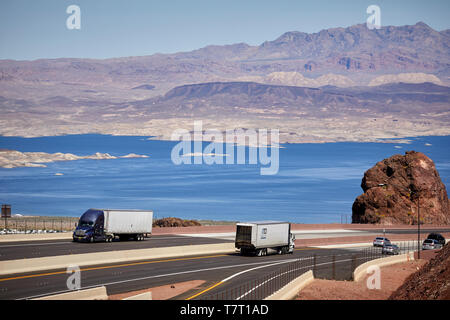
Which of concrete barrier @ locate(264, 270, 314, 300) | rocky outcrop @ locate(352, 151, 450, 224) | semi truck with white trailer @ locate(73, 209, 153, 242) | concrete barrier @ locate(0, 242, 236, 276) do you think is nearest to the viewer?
concrete barrier @ locate(264, 270, 314, 300)

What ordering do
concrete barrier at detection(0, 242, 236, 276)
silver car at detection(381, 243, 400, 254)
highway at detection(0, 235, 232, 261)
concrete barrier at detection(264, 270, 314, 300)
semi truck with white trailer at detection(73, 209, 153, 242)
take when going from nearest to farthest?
concrete barrier at detection(264, 270, 314, 300) → concrete barrier at detection(0, 242, 236, 276) → highway at detection(0, 235, 232, 261) → semi truck with white trailer at detection(73, 209, 153, 242) → silver car at detection(381, 243, 400, 254)

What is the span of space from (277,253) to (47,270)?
71.4 feet

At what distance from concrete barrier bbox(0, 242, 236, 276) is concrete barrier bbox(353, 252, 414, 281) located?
1231 cm

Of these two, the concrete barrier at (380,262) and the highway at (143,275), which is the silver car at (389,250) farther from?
the highway at (143,275)

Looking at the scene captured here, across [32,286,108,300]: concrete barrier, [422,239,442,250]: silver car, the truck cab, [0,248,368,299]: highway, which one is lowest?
[422,239,442,250]: silver car

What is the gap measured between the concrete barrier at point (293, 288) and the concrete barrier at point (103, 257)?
13.8m

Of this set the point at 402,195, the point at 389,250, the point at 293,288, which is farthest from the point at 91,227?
the point at 402,195

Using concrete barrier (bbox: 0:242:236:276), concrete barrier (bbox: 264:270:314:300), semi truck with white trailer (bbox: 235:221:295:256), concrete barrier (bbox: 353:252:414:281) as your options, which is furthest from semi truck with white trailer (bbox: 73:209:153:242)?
concrete barrier (bbox: 264:270:314:300)

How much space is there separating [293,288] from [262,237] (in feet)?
52.8

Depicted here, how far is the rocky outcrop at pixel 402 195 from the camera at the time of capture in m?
92.4

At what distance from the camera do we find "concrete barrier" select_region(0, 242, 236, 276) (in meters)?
39.4

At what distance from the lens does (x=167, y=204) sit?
592 feet

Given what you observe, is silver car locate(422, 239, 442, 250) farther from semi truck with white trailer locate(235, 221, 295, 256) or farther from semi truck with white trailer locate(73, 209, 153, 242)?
semi truck with white trailer locate(73, 209, 153, 242)
